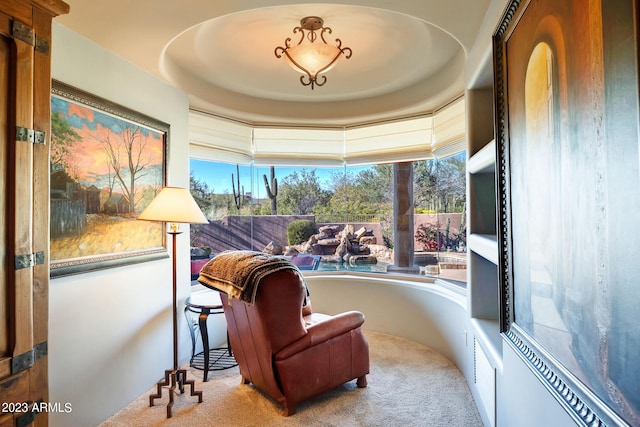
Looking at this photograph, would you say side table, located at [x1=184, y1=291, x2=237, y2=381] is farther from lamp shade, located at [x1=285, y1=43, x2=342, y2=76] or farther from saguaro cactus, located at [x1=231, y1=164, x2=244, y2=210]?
lamp shade, located at [x1=285, y1=43, x2=342, y2=76]

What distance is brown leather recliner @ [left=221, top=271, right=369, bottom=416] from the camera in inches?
85.7

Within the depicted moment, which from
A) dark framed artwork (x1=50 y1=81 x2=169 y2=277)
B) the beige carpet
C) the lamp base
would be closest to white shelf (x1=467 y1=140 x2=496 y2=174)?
the beige carpet

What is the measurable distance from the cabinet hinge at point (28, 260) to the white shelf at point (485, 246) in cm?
195

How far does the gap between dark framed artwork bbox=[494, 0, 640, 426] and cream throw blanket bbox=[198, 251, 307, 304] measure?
4.45 feet

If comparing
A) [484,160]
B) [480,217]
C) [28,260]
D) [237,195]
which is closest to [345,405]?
[480,217]

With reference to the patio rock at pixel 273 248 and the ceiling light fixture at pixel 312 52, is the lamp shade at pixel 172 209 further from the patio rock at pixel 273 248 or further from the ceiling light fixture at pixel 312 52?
the patio rock at pixel 273 248

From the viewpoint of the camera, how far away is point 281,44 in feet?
8.75

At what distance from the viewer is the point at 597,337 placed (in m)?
Answer: 0.80

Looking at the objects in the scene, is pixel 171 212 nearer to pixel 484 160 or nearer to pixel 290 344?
pixel 290 344

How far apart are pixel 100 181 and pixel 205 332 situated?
1.40 metres

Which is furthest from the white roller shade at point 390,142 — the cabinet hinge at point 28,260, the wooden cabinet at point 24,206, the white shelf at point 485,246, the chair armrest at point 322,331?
the cabinet hinge at point 28,260

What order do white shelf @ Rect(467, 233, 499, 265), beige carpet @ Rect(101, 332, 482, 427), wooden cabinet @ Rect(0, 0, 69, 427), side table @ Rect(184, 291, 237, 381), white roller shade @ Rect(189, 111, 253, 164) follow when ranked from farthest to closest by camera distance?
1. white roller shade @ Rect(189, 111, 253, 164)
2. side table @ Rect(184, 291, 237, 381)
3. beige carpet @ Rect(101, 332, 482, 427)
4. white shelf @ Rect(467, 233, 499, 265)
5. wooden cabinet @ Rect(0, 0, 69, 427)

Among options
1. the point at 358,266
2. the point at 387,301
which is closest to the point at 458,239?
the point at 387,301

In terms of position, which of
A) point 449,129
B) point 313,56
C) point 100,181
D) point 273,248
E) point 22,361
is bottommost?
point 22,361
